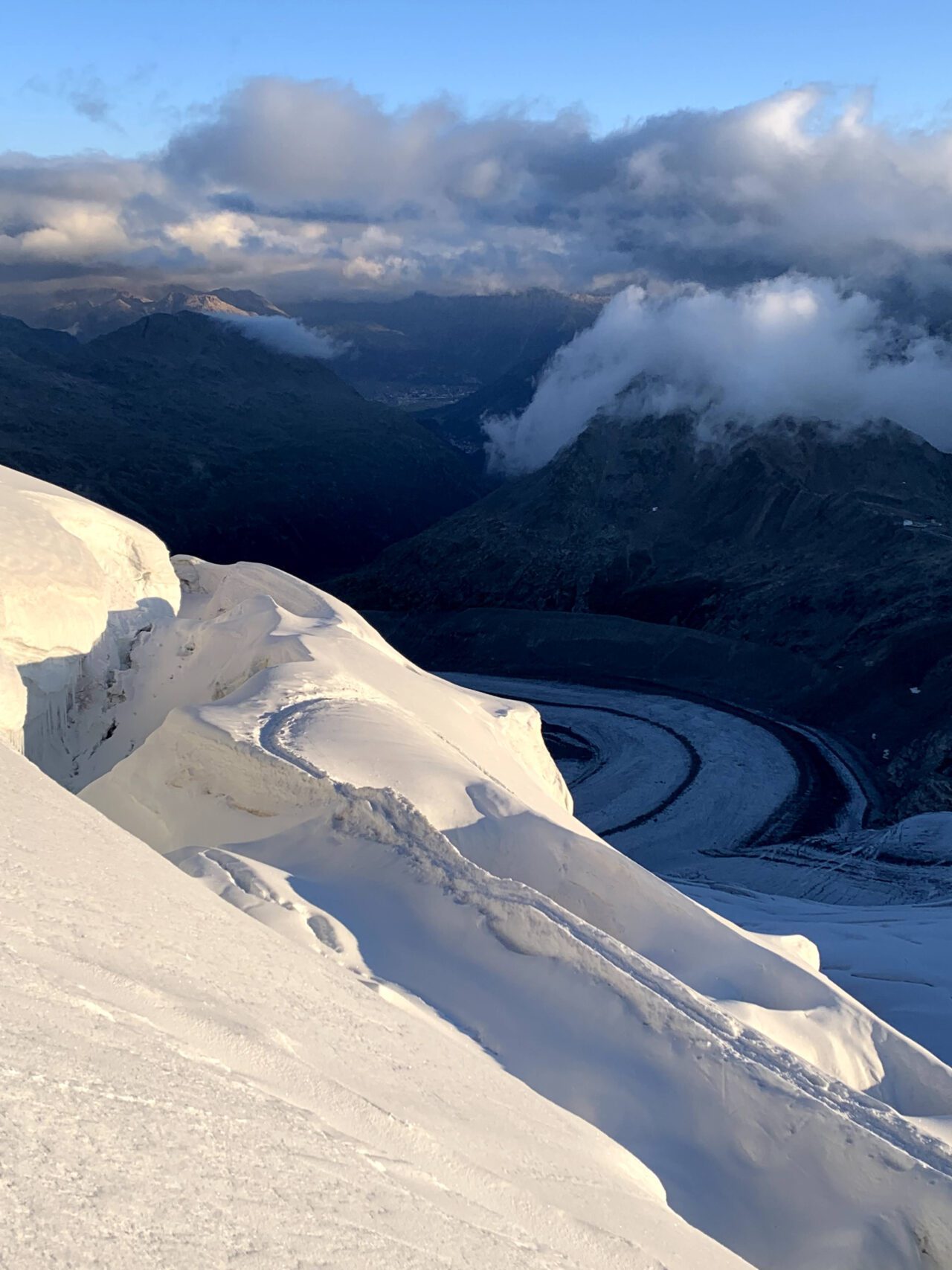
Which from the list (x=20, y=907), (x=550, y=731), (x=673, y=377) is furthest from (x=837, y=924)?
(x=673, y=377)

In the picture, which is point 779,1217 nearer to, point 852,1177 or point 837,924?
point 852,1177

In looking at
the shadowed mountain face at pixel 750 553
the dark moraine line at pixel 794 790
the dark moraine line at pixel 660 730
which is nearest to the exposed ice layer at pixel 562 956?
the dark moraine line at pixel 660 730

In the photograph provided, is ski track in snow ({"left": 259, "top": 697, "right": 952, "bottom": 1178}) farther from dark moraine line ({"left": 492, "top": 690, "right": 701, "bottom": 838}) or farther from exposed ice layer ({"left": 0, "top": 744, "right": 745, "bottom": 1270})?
dark moraine line ({"left": 492, "top": 690, "right": 701, "bottom": 838})

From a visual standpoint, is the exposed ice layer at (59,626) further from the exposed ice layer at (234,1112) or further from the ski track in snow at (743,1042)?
the ski track in snow at (743,1042)

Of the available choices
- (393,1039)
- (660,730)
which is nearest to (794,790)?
(660,730)

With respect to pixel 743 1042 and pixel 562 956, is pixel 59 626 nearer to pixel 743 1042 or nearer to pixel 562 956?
pixel 562 956

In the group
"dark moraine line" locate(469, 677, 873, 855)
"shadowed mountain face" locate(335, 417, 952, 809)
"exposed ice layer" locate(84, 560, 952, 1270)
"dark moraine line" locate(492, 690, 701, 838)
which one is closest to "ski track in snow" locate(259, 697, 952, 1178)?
Result: "exposed ice layer" locate(84, 560, 952, 1270)
